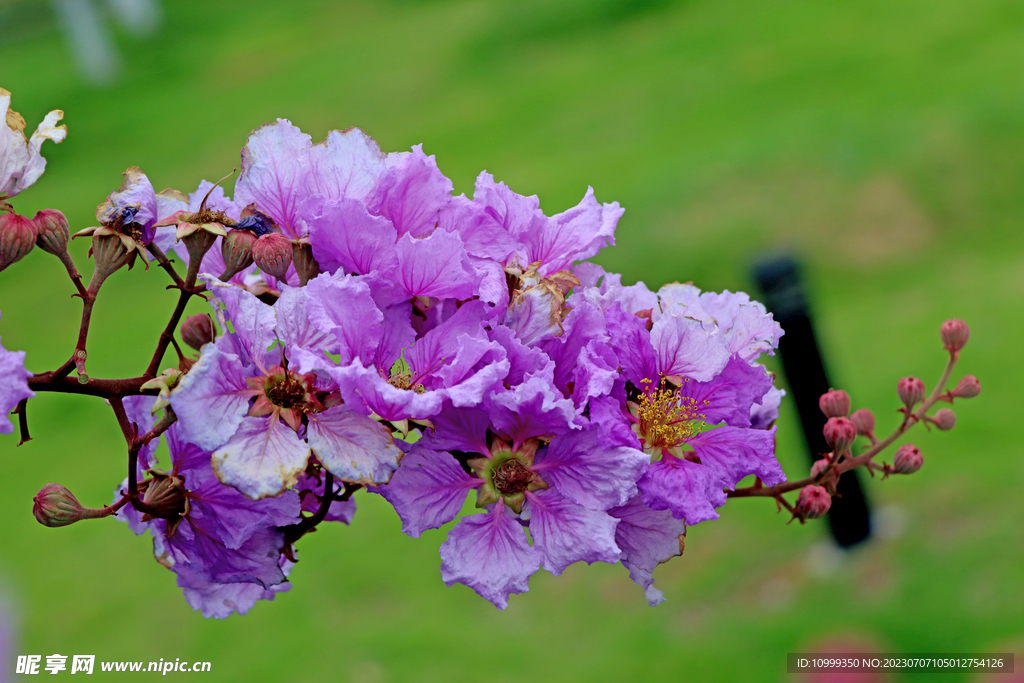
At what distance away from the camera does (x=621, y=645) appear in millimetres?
2508

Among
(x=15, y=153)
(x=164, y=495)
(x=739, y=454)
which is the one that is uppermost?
(x=15, y=153)

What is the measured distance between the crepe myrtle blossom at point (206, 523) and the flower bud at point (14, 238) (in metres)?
0.17

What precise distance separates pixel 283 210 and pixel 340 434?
0.68 feet

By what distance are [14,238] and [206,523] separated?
0.26m

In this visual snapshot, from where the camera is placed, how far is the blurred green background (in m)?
2.55

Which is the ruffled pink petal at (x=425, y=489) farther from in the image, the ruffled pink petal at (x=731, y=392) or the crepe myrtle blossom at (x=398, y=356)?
the ruffled pink petal at (x=731, y=392)

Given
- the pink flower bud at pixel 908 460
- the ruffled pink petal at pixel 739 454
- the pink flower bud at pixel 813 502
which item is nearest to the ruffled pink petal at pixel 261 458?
the ruffled pink petal at pixel 739 454

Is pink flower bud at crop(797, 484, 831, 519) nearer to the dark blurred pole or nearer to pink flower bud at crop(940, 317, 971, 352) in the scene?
pink flower bud at crop(940, 317, 971, 352)

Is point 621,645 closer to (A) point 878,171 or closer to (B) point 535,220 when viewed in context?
(B) point 535,220

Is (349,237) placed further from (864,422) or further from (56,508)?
(864,422)

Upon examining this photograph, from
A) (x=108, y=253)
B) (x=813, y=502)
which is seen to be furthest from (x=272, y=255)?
(x=813, y=502)

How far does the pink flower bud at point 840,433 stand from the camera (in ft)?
2.83

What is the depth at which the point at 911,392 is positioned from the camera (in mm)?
940

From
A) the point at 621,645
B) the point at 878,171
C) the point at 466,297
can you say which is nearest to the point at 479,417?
the point at 466,297
